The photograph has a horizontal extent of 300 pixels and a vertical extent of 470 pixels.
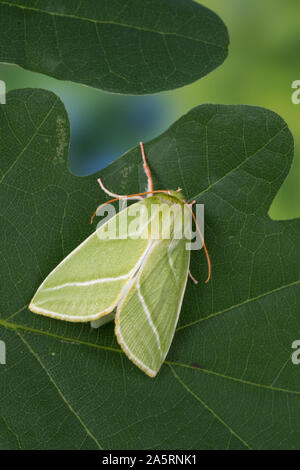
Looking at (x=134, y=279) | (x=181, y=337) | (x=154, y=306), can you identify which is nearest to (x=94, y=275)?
(x=134, y=279)

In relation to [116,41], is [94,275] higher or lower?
lower

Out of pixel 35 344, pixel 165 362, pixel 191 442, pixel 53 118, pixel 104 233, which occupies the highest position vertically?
pixel 53 118

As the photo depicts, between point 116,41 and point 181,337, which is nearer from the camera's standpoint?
point 116,41

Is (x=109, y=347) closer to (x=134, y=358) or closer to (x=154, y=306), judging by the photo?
(x=134, y=358)

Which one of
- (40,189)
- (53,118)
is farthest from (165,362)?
(53,118)

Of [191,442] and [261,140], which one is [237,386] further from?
[261,140]

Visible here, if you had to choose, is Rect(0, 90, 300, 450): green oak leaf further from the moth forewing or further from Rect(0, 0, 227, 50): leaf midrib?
Rect(0, 0, 227, 50): leaf midrib

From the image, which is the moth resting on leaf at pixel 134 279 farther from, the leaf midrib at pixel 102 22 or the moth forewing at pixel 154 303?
the leaf midrib at pixel 102 22
